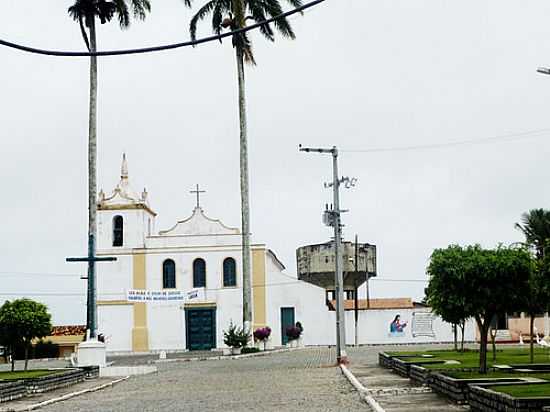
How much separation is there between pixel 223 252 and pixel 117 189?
705 centimetres

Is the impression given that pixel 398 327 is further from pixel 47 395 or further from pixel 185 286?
pixel 47 395

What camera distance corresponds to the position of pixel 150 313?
60.6 metres

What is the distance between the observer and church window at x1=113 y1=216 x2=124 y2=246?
200ft

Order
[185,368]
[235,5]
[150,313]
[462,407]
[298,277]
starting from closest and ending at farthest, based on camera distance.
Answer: [462,407]
[185,368]
[235,5]
[150,313]
[298,277]

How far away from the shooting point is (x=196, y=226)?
61531 millimetres

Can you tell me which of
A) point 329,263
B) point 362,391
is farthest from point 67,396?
point 329,263

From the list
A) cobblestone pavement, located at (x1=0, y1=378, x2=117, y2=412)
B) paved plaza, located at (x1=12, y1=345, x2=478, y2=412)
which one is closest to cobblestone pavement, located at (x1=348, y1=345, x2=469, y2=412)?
paved plaza, located at (x1=12, y1=345, x2=478, y2=412)

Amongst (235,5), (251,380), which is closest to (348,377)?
(251,380)

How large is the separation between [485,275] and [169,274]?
1601 inches

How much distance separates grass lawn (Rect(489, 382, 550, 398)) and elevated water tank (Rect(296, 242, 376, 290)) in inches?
1823

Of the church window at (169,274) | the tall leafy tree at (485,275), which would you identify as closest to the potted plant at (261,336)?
the church window at (169,274)

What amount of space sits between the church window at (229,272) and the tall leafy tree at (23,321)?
89.8 ft

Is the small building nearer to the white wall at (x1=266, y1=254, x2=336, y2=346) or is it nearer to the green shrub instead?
the white wall at (x1=266, y1=254, x2=336, y2=346)

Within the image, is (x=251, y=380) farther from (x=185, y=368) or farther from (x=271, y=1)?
(x=271, y=1)
